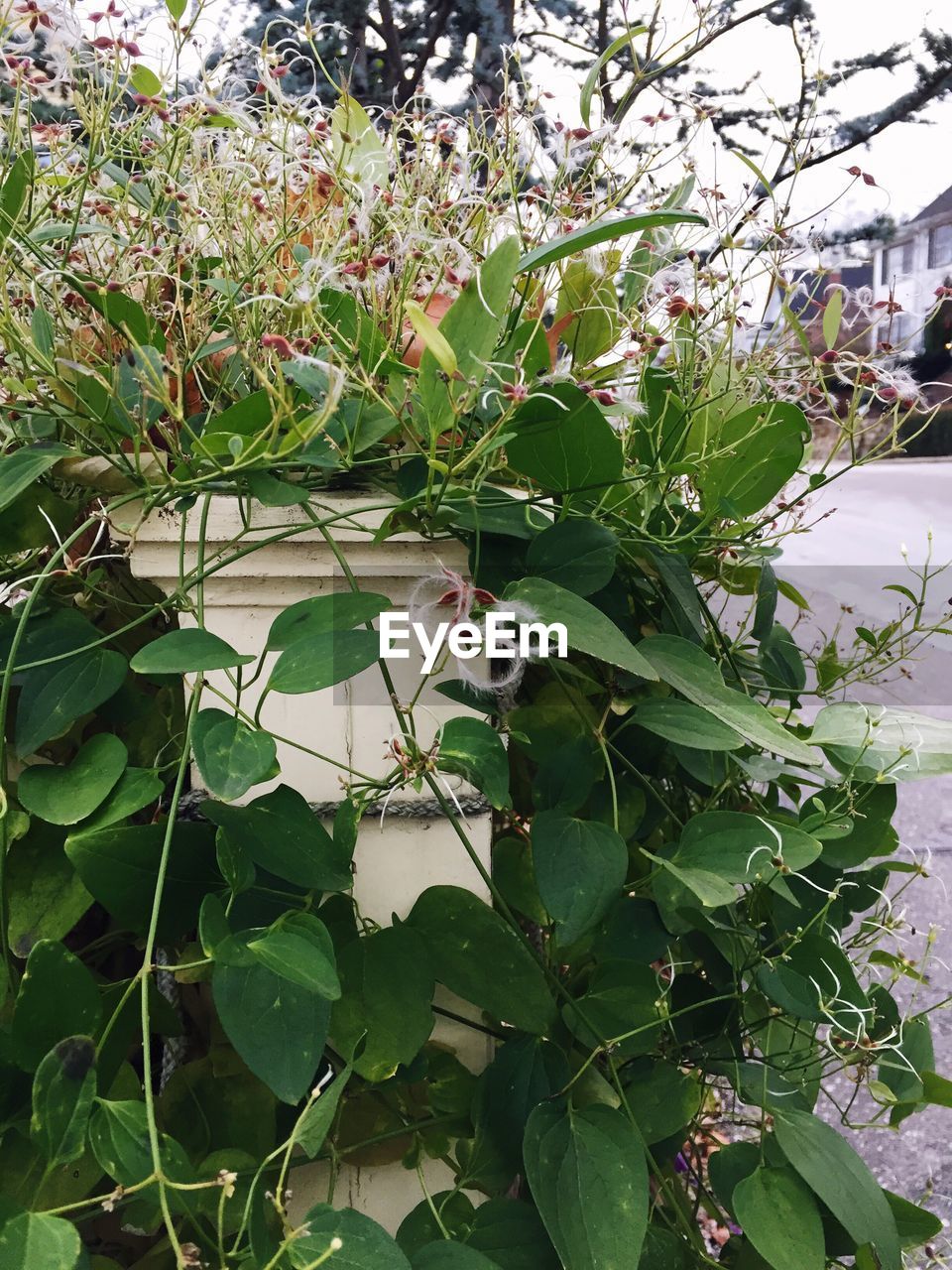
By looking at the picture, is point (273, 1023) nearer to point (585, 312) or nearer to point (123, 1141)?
point (123, 1141)

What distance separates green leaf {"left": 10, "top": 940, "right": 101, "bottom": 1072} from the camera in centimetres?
28

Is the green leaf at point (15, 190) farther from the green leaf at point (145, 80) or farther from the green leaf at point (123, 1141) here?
the green leaf at point (123, 1141)

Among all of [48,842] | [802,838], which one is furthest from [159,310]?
[802,838]

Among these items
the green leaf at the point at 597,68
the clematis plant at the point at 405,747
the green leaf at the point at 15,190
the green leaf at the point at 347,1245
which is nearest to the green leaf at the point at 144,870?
the clematis plant at the point at 405,747

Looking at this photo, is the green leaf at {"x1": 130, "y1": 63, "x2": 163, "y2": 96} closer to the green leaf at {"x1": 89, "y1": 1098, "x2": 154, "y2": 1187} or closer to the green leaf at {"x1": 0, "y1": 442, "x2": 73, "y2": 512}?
the green leaf at {"x1": 0, "y1": 442, "x2": 73, "y2": 512}

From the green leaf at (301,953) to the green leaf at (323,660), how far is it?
72 millimetres

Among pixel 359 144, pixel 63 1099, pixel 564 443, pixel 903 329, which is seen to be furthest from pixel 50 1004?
pixel 903 329

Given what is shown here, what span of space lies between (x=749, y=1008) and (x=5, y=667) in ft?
1.15

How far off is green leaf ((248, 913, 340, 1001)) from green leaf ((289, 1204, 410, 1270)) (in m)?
0.06

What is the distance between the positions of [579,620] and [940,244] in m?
1.08

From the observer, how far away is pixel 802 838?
350 millimetres

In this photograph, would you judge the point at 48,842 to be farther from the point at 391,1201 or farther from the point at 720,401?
the point at 720,401

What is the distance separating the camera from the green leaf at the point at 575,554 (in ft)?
1.16

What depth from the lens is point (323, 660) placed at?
11.7 inches
